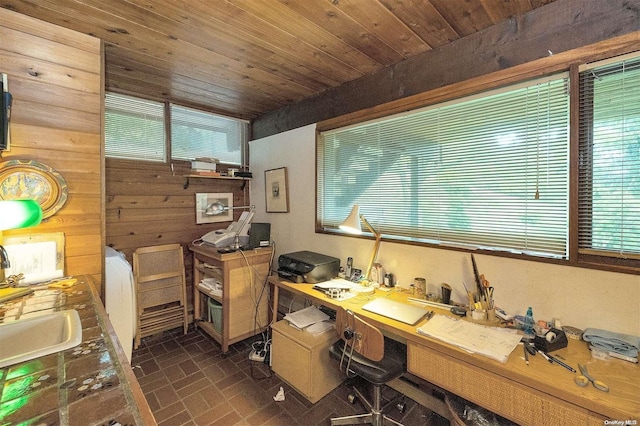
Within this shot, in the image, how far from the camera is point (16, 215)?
4.20 feet

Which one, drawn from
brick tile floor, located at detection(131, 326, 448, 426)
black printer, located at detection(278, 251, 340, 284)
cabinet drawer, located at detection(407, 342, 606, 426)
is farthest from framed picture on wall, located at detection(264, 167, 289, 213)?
cabinet drawer, located at detection(407, 342, 606, 426)

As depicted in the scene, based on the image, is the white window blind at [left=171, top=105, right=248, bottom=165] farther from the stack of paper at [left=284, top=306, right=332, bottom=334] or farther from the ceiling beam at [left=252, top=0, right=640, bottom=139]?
the stack of paper at [left=284, top=306, right=332, bottom=334]

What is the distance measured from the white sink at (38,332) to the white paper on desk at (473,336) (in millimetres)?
1505

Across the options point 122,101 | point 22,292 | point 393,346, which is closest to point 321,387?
point 393,346

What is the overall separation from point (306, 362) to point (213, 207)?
6.71 ft

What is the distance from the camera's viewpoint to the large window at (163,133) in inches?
104

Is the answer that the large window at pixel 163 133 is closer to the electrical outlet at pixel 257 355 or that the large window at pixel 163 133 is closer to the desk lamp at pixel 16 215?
the desk lamp at pixel 16 215

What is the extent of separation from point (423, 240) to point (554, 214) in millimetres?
755

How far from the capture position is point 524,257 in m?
1.54

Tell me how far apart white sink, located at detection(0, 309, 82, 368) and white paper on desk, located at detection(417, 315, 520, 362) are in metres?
1.50

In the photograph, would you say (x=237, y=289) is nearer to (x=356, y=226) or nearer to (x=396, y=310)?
(x=356, y=226)

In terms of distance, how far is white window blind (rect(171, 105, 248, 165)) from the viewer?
2990 mm

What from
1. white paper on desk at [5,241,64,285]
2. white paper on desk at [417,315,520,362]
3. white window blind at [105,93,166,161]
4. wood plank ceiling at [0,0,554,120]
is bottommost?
white paper on desk at [417,315,520,362]

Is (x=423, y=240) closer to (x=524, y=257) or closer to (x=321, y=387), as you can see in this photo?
(x=524, y=257)
